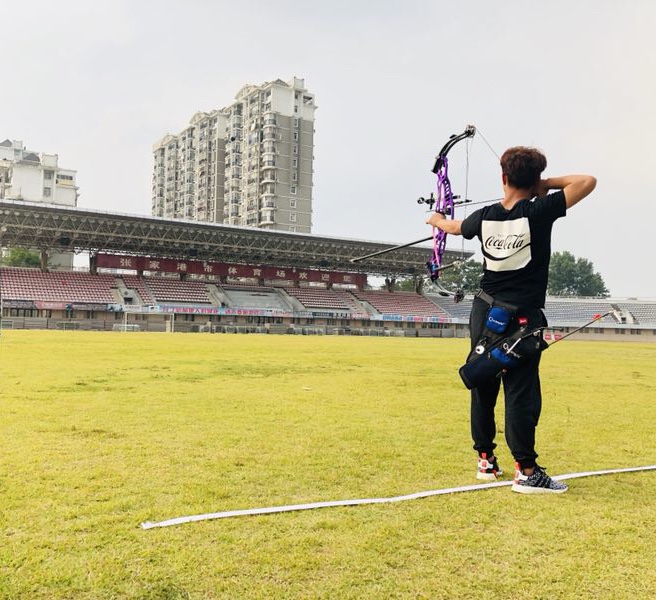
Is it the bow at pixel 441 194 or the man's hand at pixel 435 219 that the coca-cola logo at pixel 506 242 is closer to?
the man's hand at pixel 435 219

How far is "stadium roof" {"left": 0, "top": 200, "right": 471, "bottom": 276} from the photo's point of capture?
4712 cm

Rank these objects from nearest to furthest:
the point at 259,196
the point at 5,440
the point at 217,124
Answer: the point at 5,440 < the point at 259,196 < the point at 217,124

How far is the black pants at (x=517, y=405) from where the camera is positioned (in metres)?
4.23

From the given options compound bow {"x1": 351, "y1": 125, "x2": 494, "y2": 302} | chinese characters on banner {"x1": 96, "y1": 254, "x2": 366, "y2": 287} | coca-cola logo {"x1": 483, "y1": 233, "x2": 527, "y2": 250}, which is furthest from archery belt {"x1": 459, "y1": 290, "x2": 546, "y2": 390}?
chinese characters on banner {"x1": 96, "y1": 254, "x2": 366, "y2": 287}

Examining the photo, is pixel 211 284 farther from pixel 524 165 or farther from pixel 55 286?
pixel 524 165

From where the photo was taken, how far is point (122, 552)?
280 cm

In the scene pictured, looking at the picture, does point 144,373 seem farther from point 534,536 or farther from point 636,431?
point 534,536

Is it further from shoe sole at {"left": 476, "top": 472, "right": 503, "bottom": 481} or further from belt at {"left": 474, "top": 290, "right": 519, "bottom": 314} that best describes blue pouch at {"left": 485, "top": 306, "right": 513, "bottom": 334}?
shoe sole at {"left": 476, "top": 472, "right": 503, "bottom": 481}

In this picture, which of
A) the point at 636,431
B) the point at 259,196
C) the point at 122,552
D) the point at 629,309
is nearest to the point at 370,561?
the point at 122,552

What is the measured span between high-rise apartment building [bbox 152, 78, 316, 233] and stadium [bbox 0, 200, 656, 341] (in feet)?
88.2

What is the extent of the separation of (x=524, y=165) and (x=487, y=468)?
247 cm

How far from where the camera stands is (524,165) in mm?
4340

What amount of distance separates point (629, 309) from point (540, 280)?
81.1 meters

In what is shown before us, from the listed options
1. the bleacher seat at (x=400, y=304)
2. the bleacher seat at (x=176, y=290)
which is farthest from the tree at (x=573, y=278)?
the bleacher seat at (x=176, y=290)
